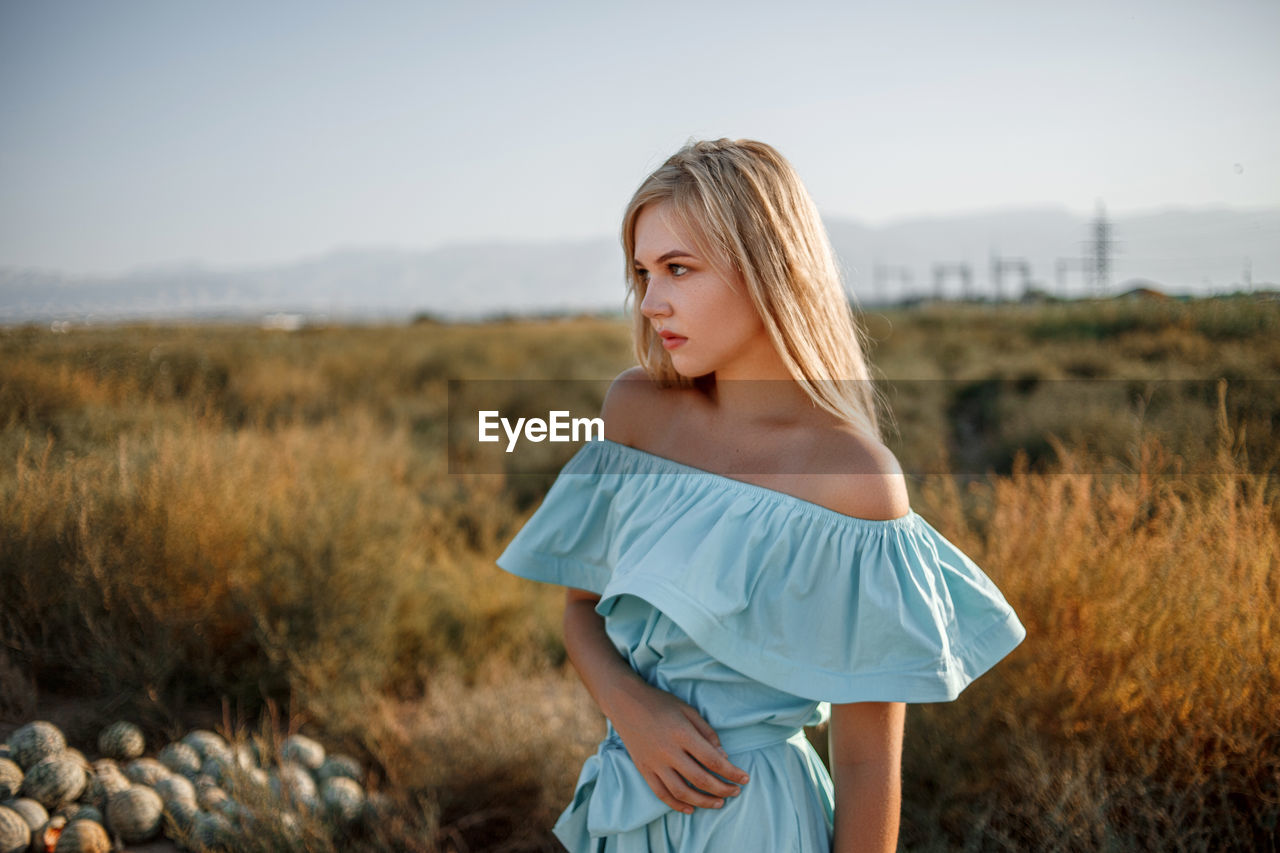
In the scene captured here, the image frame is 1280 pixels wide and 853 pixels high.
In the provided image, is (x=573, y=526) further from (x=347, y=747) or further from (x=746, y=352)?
(x=347, y=747)

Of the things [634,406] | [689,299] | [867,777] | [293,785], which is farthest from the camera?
[293,785]

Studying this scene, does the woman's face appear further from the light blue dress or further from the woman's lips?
the light blue dress

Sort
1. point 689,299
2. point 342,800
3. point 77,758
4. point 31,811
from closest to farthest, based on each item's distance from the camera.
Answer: point 689,299 < point 31,811 < point 77,758 < point 342,800

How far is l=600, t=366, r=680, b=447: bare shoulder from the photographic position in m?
1.55

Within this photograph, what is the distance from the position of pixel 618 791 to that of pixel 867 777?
419mm

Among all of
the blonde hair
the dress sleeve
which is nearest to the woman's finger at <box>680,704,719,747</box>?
the dress sleeve

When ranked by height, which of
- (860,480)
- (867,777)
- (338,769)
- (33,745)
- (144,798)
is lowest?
(338,769)

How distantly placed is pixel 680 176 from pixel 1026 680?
2387mm

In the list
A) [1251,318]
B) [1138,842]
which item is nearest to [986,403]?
[1251,318]

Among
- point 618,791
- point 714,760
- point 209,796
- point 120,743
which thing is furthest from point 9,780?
point 714,760

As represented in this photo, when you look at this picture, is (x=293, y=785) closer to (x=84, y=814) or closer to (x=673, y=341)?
(x=84, y=814)

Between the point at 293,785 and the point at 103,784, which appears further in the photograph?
the point at 293,785

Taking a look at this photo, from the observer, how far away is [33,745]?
8.13 feet

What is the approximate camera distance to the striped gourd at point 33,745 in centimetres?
246
